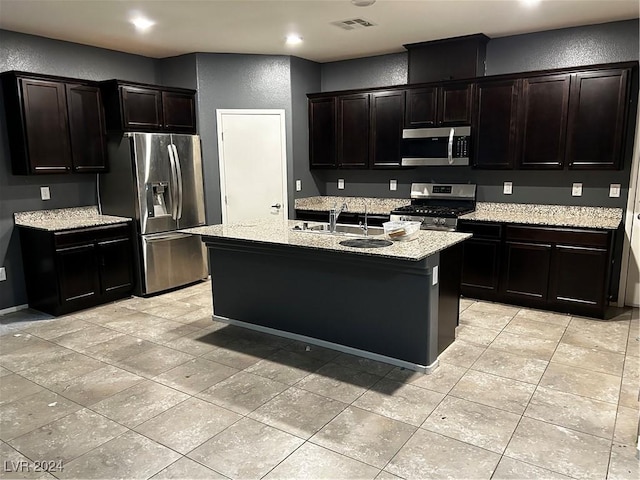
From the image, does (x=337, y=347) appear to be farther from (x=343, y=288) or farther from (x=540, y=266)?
(x=540, y=266)

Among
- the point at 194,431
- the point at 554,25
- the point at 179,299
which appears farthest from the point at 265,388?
the point at 554,25

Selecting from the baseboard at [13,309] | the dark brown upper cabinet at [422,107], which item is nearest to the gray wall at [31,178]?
the baseboard at [13,309]

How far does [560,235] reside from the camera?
14.1 ft

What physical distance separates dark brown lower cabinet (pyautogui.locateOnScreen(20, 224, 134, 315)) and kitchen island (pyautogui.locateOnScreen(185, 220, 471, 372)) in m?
1.42

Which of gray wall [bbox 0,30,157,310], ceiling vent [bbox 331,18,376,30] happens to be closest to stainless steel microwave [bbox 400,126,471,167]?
ceiling vent [bbox 331,18,376,30]

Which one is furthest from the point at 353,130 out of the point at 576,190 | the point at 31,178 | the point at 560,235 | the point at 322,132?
the point at 31,178

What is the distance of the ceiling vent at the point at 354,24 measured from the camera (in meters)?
4.38

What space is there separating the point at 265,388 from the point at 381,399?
77 centimetres

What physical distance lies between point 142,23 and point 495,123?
366 cm

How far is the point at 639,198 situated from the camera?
441 centimetres

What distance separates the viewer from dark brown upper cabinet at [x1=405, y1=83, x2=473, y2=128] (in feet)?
16.3

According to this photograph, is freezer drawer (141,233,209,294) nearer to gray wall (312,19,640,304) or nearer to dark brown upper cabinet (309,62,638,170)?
dark brown upper cabinet (309,62,638,170)

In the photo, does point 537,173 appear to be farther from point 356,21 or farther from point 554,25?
point 356,21

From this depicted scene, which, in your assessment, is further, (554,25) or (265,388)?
(554,25)
